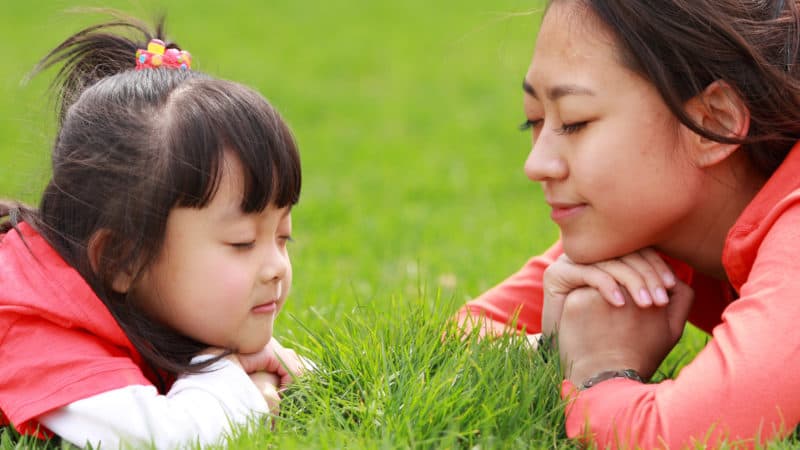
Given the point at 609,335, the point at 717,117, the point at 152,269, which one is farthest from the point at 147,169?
Result: the point at 717,117

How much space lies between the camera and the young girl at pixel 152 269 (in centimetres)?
288

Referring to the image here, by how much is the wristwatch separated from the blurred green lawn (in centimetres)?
64

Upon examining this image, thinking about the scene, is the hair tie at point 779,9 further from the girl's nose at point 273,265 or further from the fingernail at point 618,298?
the girl's nose at point 273,265

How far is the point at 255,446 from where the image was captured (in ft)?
8.75

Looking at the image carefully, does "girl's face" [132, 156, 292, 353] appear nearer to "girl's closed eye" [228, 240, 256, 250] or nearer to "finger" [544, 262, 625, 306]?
"girl's closed eye" [228, 240, 256, 250]

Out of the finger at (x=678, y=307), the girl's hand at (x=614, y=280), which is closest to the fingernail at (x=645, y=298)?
the girl's hand at (x=614, y=280)

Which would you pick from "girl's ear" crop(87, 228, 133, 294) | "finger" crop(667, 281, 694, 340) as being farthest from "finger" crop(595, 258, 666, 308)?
"girl's ear" crop(87, 228, 133, 294)

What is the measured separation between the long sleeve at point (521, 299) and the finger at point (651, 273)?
1.69ft

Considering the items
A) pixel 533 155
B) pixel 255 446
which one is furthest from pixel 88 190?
pixel 533 155

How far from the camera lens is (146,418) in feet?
9.24

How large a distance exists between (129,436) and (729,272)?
1739 millimetres

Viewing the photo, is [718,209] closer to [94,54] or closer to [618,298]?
[618,298]

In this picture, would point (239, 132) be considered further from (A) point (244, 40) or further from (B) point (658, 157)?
(A) point (244, 40)

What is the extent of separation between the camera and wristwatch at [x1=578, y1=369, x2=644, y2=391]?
3070 mm
